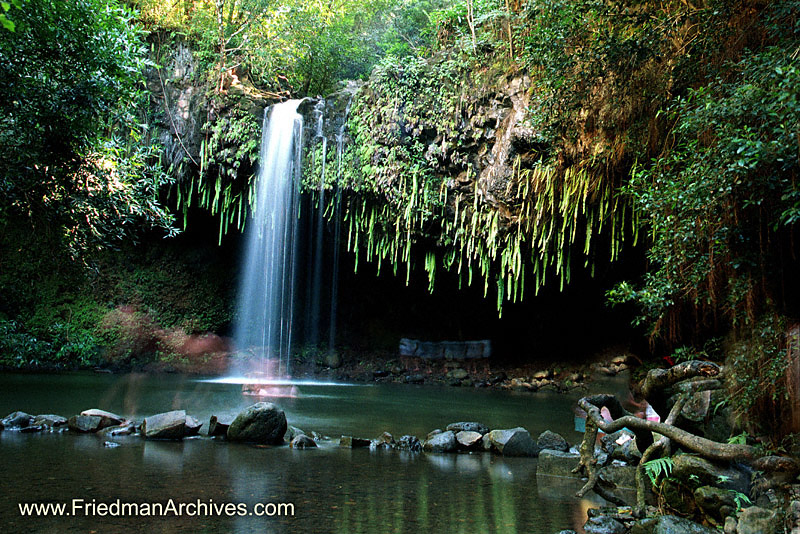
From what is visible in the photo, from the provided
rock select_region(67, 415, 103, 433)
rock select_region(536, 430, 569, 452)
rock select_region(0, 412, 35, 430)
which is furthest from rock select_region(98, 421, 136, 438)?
rock select_region(536, 430, 569, 452)

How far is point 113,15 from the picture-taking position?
6.37 m

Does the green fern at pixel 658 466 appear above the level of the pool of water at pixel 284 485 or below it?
above

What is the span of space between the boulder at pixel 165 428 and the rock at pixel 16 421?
1.44 meters

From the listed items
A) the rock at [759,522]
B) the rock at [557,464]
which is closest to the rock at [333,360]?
the rock at [557,464]

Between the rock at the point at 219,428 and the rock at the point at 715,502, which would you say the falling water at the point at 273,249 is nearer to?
the rock at the point at 219,428

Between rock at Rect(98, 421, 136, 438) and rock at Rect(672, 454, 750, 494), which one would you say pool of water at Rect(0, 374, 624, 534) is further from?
rock at Rect(672, 454, 750, 494)

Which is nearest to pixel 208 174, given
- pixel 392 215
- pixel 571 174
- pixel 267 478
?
pixel 392 215

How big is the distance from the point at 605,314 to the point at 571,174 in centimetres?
841

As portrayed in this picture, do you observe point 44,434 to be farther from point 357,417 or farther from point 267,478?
point 357,417

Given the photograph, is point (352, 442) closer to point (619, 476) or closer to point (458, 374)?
point (619, 476)

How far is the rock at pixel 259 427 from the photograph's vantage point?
21.7 ft

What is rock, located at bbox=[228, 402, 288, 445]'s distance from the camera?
6629 millimetres

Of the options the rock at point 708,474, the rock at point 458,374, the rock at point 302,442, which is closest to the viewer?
the rock at point 708,474

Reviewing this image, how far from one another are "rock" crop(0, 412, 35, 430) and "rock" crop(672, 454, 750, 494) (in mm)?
7116
